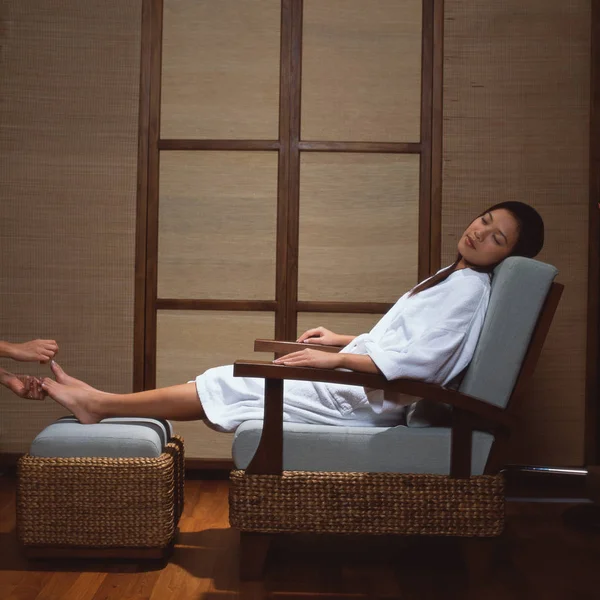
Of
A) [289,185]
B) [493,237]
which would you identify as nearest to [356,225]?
[289,185]

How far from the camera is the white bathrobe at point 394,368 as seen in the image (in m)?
2.27

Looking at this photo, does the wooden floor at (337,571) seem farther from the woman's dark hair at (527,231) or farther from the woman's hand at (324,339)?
the woman's dark hair at (527,231)

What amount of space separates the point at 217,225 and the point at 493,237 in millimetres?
1467

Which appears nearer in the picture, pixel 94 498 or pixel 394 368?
pixel 394 368

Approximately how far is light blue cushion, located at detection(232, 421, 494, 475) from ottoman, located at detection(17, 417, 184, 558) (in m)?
0.30

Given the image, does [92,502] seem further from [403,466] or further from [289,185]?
[289,185]

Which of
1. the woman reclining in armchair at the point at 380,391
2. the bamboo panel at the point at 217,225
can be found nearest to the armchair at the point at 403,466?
the woman reclining in armchair at the point at 380,391

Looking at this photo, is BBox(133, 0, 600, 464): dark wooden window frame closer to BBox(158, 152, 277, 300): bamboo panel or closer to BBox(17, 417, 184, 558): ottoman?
BBox(158, 152, 277, 300): bamboo panel

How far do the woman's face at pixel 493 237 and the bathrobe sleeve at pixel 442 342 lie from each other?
5.9 inches

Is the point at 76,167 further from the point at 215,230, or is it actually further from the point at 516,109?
the point at 516,109

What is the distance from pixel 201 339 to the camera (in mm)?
3592

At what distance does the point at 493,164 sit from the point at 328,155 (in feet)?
2.39

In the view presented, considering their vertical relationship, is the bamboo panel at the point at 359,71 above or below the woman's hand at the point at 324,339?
above

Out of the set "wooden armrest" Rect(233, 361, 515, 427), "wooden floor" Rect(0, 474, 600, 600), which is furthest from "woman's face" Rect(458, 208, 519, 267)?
"wooden floor" Rect(0, 474, 600, 600)
